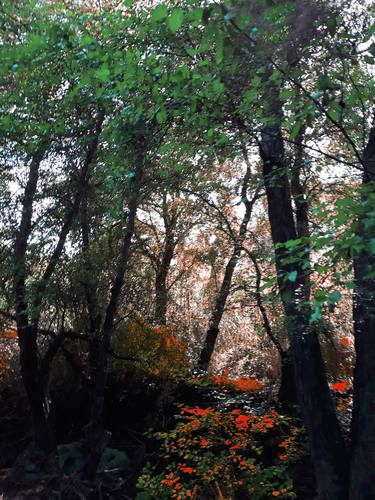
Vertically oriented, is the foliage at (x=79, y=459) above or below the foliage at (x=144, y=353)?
below

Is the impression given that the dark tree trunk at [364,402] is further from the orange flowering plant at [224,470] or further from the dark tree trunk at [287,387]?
the dark tree trunk at [287,387]

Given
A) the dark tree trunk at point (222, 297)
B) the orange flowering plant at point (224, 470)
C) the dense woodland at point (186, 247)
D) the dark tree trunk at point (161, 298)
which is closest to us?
the dense woodland at point (186, 247)

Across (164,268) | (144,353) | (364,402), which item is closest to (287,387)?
(144,353)

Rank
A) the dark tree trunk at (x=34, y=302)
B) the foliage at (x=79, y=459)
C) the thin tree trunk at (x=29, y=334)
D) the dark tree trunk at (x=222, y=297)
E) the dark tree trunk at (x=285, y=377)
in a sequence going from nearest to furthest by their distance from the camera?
the dark tree trunk at (x=34, y=302)
the thin tree trunk at (x=29, y=334)
the foliage at (x=79, y=459)
the dark tree trunk at (x=285, y=377)
the dark tree trunk at (x=222, y=297)

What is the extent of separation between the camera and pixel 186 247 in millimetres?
11031

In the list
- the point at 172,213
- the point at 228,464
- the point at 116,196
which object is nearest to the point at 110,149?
the point at 116,196

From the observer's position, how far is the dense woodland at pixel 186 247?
3506mm

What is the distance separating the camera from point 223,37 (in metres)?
2.70

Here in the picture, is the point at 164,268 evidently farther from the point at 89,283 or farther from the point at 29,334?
the point at 29,334

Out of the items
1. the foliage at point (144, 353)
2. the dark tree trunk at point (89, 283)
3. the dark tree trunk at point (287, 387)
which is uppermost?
the dark tree trunk at point (89, 283)

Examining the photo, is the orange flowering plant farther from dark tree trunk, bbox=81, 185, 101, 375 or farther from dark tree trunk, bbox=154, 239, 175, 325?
dark tree trunk, bbox=154, 239, 175, 325

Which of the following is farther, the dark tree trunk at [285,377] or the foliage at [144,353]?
the foliage at [144,353]

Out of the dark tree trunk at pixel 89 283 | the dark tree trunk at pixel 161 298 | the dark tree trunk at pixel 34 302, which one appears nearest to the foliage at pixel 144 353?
the dark tree trunk at pixel 161 298

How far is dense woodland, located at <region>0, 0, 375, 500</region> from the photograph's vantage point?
11.5 feet
